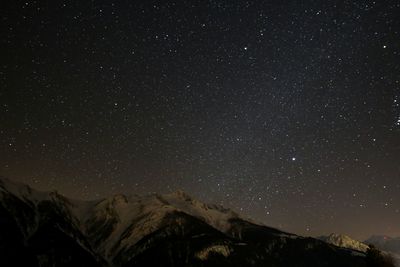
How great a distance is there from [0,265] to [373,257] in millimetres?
177603

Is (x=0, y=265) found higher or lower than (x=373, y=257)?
lower

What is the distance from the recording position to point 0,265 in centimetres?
19950

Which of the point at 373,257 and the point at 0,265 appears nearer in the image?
the point at 373,257

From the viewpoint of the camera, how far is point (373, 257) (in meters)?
72.2
